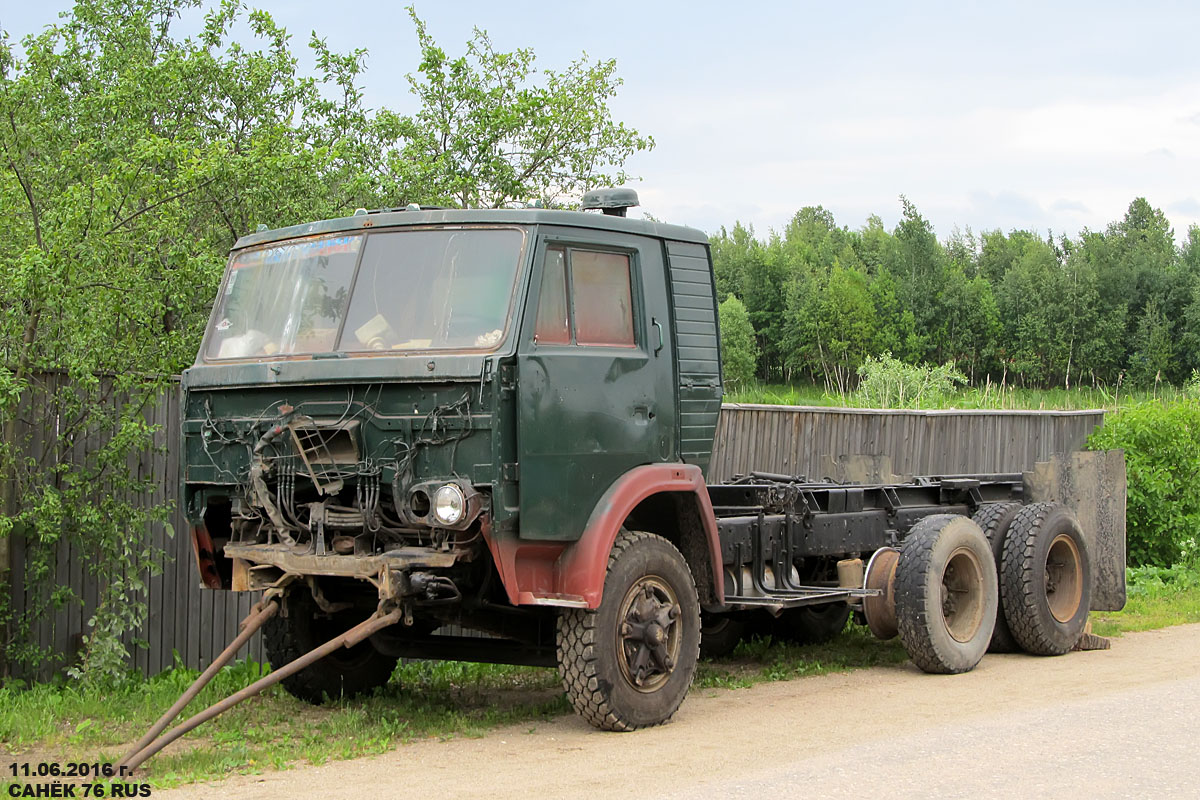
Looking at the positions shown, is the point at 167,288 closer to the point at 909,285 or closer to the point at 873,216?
the point at 909,285

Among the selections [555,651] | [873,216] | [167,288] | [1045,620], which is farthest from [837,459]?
[873,216]

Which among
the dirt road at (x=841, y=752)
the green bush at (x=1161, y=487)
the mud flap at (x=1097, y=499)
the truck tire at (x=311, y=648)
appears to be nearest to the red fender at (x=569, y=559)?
the dirt road at (x=841, y=752)

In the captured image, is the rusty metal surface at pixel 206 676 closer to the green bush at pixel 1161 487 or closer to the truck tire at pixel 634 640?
the truck tire at pixel 634 640

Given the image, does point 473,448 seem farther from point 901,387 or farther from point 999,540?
point 901,387

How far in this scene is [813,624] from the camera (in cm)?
1113

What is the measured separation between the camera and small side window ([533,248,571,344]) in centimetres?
708

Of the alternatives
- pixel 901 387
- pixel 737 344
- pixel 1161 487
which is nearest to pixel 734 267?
pixel 737 344

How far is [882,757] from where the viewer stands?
6.39 metres

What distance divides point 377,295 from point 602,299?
4.14ft

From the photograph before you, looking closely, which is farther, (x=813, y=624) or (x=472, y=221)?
(x=813, y=624)

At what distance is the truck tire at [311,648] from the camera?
8.20m

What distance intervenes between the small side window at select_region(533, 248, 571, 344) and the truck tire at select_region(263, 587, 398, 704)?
89.7 inches

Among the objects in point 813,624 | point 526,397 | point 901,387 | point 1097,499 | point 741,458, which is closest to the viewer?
point 526,397

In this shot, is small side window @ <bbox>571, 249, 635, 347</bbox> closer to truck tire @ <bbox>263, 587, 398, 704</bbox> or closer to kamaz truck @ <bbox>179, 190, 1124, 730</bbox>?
kamaz truck @ <bbox>179, 190, 1124, 730</bbox>
